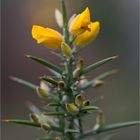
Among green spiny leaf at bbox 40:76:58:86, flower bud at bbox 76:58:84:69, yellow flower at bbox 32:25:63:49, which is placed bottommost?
green spiny leaf at bbox 40:76:58:86

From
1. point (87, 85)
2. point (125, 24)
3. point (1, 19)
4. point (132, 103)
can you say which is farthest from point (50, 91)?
point (1, 19)

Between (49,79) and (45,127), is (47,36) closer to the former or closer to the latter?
(49,79)

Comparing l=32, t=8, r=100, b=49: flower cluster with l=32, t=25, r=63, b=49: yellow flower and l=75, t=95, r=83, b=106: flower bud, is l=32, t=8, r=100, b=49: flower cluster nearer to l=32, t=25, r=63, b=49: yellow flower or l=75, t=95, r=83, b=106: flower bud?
l=32, t=25, r=63, b=49: yellow flower

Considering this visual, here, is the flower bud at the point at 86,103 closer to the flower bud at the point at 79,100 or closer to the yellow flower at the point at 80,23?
the flower bud at the point at 79,100

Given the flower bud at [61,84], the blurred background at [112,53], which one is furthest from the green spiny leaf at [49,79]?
the blurred background at [112,53]

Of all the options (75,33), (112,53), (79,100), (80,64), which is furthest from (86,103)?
(112,53)

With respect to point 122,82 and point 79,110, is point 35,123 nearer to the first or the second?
point 79,110

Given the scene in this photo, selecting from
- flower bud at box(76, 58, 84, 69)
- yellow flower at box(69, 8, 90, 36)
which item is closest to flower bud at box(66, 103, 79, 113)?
flower bud at box(76, 58, 84, 69)
